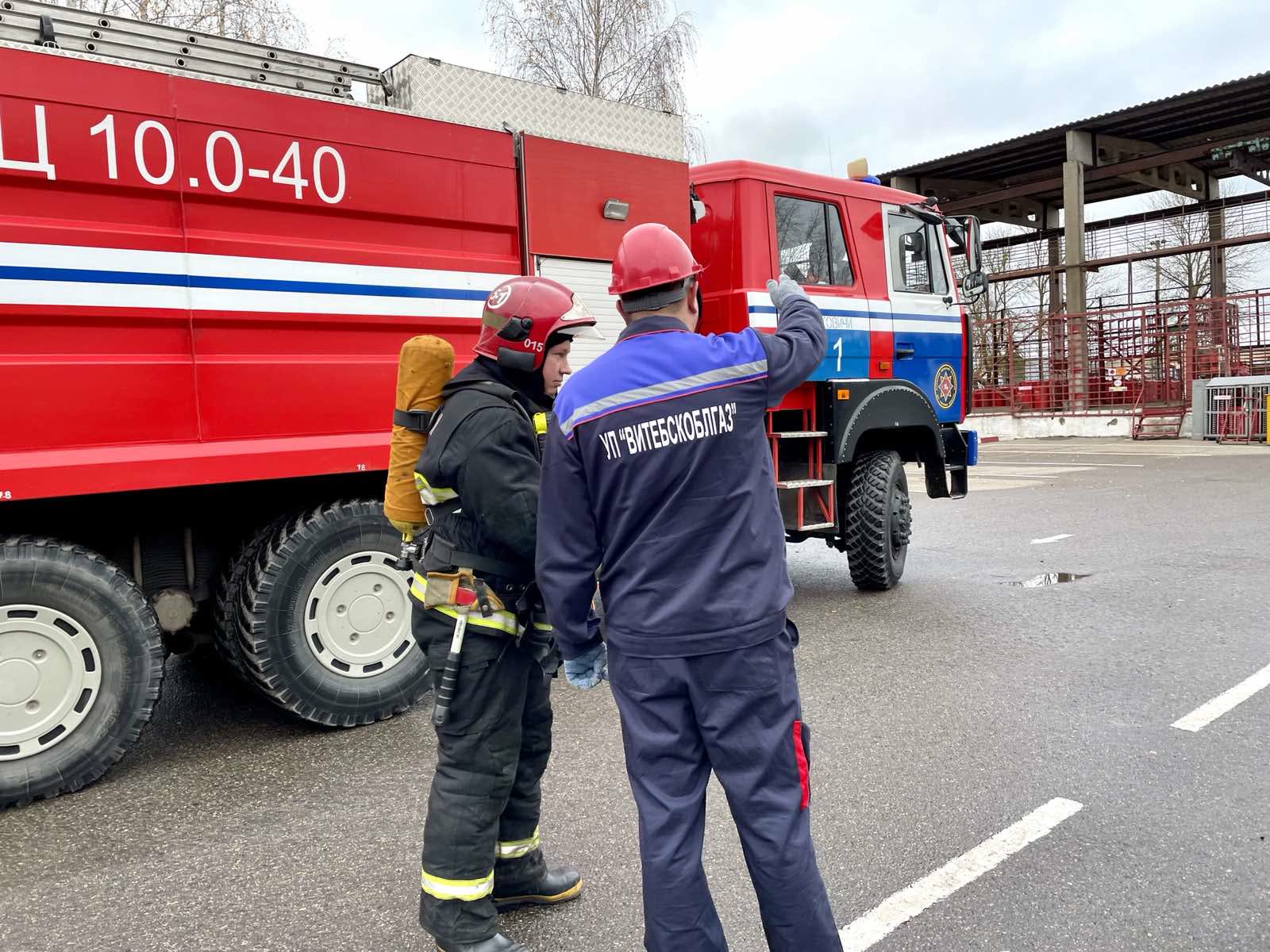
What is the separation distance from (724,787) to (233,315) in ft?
9.11

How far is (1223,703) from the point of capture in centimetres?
426

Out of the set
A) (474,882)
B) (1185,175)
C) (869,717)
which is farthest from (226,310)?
(1185,175)

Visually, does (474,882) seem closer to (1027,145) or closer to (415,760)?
(415,760)

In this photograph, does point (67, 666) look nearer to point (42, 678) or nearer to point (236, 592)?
point (42, 678)

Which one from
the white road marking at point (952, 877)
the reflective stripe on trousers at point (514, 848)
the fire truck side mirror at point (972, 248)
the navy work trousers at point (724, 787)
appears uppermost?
the fire truck side mirror at point (972, 248)

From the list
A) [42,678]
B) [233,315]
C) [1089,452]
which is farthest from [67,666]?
[1089,452]

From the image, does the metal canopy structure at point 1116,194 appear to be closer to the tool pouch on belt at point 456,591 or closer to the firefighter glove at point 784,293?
the firefighter glove at point 784,293

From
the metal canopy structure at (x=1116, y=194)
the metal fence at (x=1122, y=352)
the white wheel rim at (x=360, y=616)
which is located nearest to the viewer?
the white wheel rim at (x=360, y=616)

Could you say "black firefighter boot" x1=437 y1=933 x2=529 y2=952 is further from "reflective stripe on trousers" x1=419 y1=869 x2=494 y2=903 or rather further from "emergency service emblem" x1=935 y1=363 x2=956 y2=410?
"emergency service emblem" x1=935 y1=363 x2=956 y2=410

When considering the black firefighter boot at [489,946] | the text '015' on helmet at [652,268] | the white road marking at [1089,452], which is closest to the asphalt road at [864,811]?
the black firefighter boot at [489,946]

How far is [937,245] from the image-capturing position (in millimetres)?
7094

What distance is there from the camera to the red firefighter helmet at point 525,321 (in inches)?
103

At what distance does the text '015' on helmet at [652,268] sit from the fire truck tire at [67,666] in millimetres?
2430

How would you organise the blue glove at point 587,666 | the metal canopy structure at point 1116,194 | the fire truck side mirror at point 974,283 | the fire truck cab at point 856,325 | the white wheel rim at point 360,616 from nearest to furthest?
the blue glove at point 587,666 < the white wheel rim at point 360,616 < the fire truck cab at point 856,325 < the fire truck side mirror at point 974,283 < the metal canopy structure at point 1116,194
